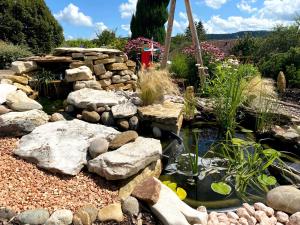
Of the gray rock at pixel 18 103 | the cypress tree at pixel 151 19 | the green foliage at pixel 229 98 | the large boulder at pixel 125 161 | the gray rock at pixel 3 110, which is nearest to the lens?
the large boulder at pixel 125 161

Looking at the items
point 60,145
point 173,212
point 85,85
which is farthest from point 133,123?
point 173,212

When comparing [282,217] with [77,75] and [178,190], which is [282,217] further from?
[77,75]

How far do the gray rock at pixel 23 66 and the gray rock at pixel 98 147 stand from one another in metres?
2.48

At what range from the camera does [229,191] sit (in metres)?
3.03

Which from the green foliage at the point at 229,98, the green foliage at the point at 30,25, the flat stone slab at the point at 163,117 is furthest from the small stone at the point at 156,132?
the green foliage at the point at 30,25

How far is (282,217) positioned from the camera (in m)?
2.65

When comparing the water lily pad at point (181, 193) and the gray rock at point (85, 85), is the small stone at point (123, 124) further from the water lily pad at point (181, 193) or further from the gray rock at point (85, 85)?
the water lily pad at point (181, 193)

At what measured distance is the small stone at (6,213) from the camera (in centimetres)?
220

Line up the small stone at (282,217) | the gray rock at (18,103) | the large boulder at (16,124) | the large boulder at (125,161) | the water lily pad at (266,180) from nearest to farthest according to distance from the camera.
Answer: the small stone at (282,217)
the large boulder at (125,161)
the water lily pad at (266,180)
the large boulder at (16,124)
the gray rock at (18,103)

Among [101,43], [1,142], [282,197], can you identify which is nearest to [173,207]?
A: [282,197]

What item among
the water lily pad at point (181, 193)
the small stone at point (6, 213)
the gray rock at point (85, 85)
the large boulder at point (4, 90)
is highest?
the large boulder at point (4, 90)

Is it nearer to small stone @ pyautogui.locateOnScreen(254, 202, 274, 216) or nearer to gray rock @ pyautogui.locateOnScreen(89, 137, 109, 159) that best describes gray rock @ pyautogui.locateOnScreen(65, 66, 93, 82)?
gray rock @ pyautogui.locateOnScreen(89, 137, 109, 159)

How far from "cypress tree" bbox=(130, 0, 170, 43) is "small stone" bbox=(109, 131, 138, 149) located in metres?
8.89

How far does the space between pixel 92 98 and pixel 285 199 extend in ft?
8.77
